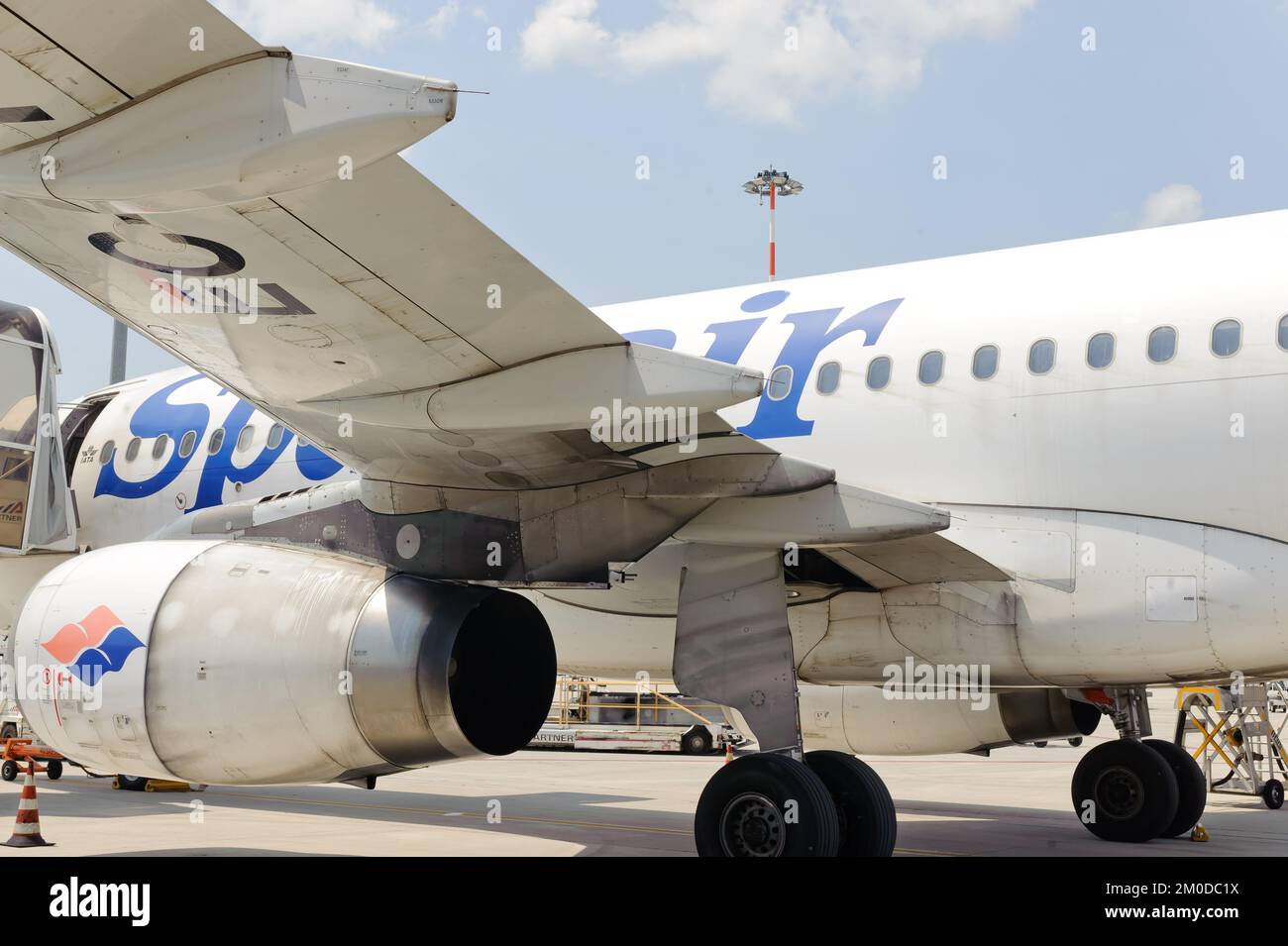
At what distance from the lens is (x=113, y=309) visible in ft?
22.2

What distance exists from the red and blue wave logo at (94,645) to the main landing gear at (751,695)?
328 centimetres

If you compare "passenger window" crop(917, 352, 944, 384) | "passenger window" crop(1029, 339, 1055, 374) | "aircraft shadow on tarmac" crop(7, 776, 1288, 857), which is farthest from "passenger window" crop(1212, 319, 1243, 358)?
"aircraft shadow on tarmac" crop(7, 776, 1288, 857)

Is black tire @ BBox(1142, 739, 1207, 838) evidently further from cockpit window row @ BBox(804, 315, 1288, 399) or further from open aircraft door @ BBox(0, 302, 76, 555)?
open aircraft door @ BBox(0, 302, 76, 555)

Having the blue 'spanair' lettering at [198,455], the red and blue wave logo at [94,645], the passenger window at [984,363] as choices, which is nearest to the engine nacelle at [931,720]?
the passenger window at [984,363]

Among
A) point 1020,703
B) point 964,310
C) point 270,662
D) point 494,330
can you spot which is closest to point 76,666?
point 270,662

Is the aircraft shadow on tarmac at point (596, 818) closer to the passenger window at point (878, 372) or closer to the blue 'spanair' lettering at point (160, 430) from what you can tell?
the blue 'spanair' lettering at point (160, 430)

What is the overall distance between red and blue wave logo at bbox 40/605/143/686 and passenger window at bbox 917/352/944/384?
524 centimetres

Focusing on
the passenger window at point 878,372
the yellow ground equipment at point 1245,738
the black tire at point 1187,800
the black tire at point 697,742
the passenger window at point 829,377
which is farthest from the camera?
Result: the black tire at point 697,742

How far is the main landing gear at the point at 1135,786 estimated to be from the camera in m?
11.0

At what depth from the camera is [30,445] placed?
457 inches

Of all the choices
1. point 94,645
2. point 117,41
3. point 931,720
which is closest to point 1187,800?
point 931,720

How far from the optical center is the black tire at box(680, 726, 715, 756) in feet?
80.7

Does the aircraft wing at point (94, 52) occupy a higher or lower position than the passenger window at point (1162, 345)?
higher
